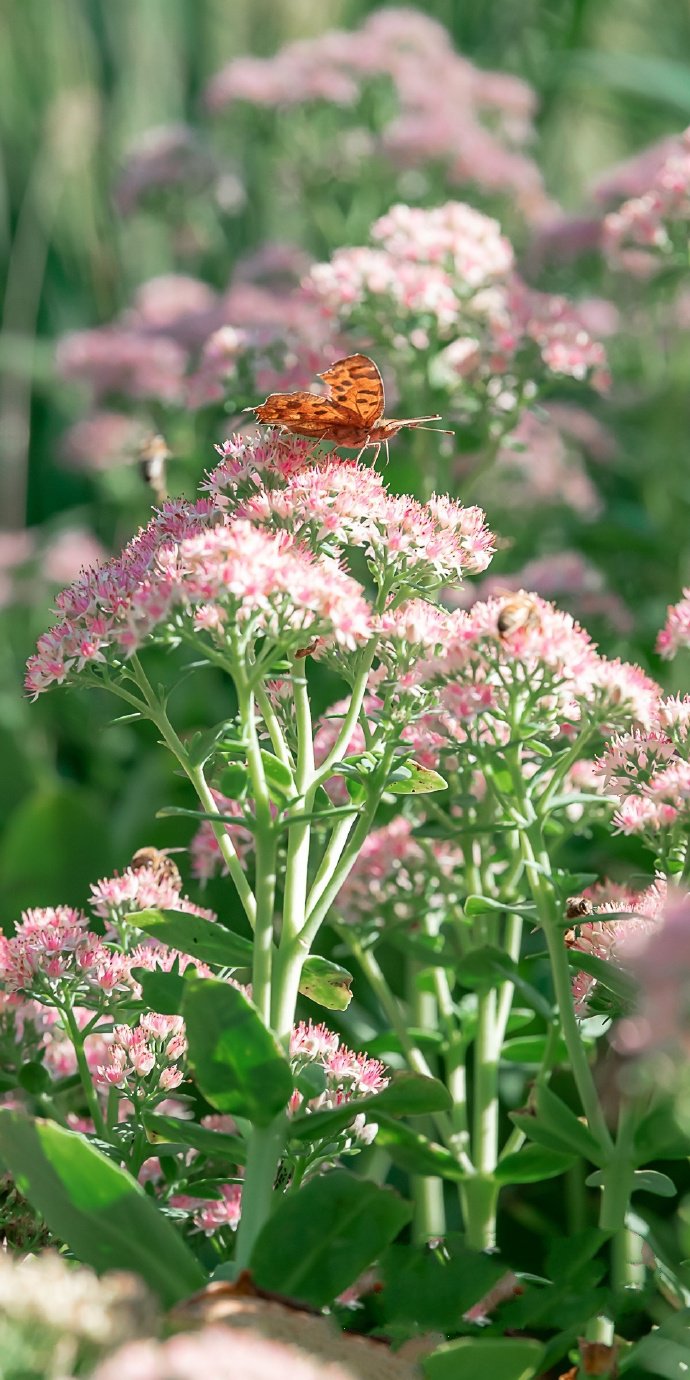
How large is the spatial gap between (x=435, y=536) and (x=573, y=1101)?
2.14 feet

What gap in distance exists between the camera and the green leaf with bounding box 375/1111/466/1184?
1.06 meters

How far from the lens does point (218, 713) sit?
7.22ft

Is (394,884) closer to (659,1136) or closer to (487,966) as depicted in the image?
(487,966)

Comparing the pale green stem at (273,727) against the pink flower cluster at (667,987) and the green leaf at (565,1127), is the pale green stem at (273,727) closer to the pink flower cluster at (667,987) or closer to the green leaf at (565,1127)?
the green leaf at (565,1127)

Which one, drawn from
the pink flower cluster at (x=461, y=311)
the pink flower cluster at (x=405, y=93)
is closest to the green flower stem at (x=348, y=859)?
the pink flower cluster at (x=461, y=311)

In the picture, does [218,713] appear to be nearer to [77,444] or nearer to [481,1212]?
[77,444]

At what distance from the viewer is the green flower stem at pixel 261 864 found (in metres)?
0.91

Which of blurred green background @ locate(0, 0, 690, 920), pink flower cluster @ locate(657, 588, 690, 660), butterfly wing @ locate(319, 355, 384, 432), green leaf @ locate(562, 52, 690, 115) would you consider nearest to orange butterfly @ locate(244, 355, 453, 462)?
butterfly wing @ locate(319, 355, 384, 432)

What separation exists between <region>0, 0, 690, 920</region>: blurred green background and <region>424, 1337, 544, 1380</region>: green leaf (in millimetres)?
1380

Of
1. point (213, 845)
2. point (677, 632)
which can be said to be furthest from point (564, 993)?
point (213, 845)

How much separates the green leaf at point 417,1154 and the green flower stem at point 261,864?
19 centimetres

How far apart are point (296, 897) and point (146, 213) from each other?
227 centimetres

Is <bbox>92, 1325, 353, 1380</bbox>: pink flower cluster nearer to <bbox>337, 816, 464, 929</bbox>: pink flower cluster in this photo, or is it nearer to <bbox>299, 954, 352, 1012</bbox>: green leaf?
<bbox>299, 954, 352, 1012</bbox>: green leaf

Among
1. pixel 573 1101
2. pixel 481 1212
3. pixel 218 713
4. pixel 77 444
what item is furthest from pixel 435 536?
pixel 77 444
